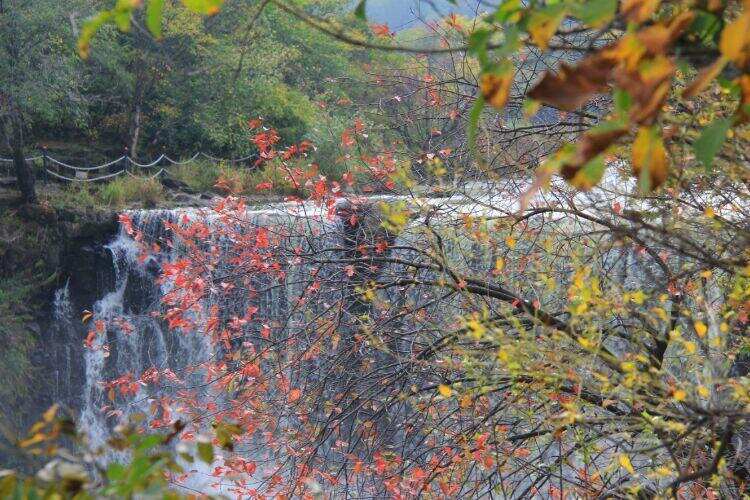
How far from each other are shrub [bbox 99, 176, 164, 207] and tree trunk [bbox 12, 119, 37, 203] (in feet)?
3.82

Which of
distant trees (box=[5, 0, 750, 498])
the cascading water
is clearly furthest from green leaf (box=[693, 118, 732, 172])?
the cascading water

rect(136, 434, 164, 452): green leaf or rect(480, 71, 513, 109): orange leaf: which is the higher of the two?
rect(480, 71, 513, 109): orange leaf

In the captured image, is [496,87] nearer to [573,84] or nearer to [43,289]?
[573,84]

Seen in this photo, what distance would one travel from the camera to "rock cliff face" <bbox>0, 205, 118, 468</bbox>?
13.6 m

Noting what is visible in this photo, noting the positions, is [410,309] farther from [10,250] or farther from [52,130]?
[52,130]

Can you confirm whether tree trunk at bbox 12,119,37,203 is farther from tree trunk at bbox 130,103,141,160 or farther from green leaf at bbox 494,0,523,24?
green leaf at bbox 494,0,523,24

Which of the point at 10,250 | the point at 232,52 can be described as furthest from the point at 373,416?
the point at 232,52

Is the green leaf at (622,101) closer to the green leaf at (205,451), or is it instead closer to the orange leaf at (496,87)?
the orange leaf at (496,87)

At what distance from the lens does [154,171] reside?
60.6 ft

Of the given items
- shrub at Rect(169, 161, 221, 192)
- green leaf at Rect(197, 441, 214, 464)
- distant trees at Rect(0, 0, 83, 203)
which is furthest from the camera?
shrub at Rect(169, 161, 221, 192)

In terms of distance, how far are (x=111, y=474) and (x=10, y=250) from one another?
14.0 m

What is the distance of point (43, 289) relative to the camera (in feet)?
47.4

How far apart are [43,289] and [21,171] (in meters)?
2.07

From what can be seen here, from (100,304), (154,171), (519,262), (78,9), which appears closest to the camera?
(519,262)
